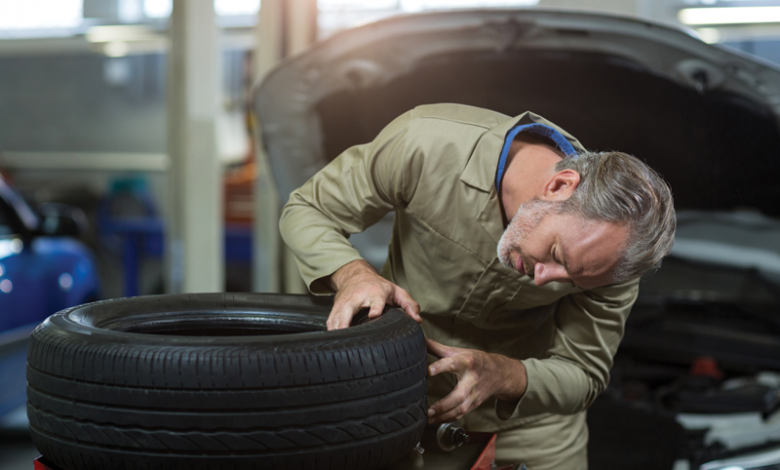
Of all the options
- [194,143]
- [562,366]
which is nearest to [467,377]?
[562,366]

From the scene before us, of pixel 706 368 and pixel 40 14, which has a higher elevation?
pixel 40 14

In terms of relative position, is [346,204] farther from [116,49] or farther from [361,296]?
[116,49]

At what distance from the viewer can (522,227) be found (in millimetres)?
918

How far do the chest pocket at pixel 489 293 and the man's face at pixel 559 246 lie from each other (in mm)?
64

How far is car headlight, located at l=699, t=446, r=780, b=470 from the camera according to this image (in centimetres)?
142

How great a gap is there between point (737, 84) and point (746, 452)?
2.70ft

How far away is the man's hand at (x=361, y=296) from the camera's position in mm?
912

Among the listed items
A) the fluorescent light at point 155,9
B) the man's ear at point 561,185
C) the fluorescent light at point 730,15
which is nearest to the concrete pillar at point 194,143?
the fluorescent light at point 730,15

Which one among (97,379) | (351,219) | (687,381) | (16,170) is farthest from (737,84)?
(16,170)

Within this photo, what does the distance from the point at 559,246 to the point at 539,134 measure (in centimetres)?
20

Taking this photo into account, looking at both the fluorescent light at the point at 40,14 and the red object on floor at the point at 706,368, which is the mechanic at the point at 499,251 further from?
the fluorescent light at the point at 40,14

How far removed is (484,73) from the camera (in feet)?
4.91

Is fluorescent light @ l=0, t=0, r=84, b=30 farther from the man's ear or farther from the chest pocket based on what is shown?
the man's ear

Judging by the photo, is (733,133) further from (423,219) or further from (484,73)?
(423,219)
